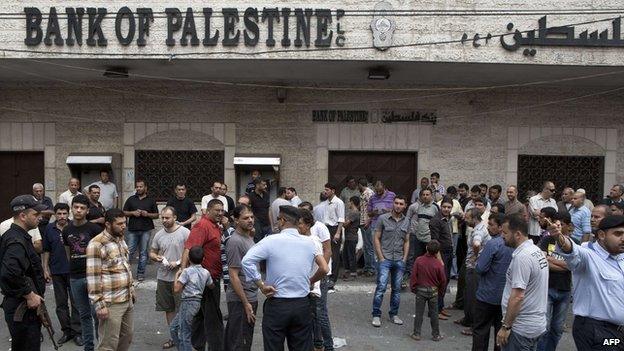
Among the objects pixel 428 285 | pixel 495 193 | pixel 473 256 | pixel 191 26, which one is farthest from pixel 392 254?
pixel 191 26

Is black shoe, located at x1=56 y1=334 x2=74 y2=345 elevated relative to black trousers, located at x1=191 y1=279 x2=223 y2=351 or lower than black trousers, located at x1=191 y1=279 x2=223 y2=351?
lower

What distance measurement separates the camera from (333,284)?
9.08 metres

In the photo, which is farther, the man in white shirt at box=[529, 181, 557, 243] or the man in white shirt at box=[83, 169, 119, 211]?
the man in white shirt at box=[83, 169, 119, 211]

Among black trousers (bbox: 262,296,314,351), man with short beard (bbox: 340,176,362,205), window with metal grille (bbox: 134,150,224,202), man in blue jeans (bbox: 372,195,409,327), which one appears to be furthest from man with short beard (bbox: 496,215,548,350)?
window with metal grille (bbox: 134,150,224,202)

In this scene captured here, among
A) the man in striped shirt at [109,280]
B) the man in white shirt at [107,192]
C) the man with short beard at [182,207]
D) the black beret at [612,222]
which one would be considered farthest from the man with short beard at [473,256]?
the man in white shirt at [107,192]

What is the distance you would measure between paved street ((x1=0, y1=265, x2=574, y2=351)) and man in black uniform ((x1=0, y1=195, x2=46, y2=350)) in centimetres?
160

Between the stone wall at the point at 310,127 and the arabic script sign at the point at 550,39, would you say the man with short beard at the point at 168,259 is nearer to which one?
the stone wall at the point at 310,127

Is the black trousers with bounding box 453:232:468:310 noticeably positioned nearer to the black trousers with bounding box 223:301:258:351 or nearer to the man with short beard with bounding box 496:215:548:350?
→ the man with short beard with bounding box 496:215:548:350

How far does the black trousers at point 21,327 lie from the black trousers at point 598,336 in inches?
187

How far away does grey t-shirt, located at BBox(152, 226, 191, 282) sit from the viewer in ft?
20.8

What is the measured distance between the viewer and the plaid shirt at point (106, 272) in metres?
5.05

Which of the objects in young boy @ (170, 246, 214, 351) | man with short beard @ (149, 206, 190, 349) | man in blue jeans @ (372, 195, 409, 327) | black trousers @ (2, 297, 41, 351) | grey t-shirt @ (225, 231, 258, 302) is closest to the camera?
black trousers @ (2, 297, 41, 351)

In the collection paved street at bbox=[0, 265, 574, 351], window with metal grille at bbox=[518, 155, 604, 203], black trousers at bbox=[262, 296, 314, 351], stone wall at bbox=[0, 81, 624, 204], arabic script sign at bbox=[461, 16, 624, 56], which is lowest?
paved street at bbox=[0, 265, 574, 351]

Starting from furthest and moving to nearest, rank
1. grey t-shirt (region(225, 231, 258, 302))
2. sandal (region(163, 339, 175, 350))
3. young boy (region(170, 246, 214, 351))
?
sandal (region(163, 339, 175, 350)), young boy (region(170, 246, 214, 351)), grey t-shirt (region(225, 231, 258, 302))
